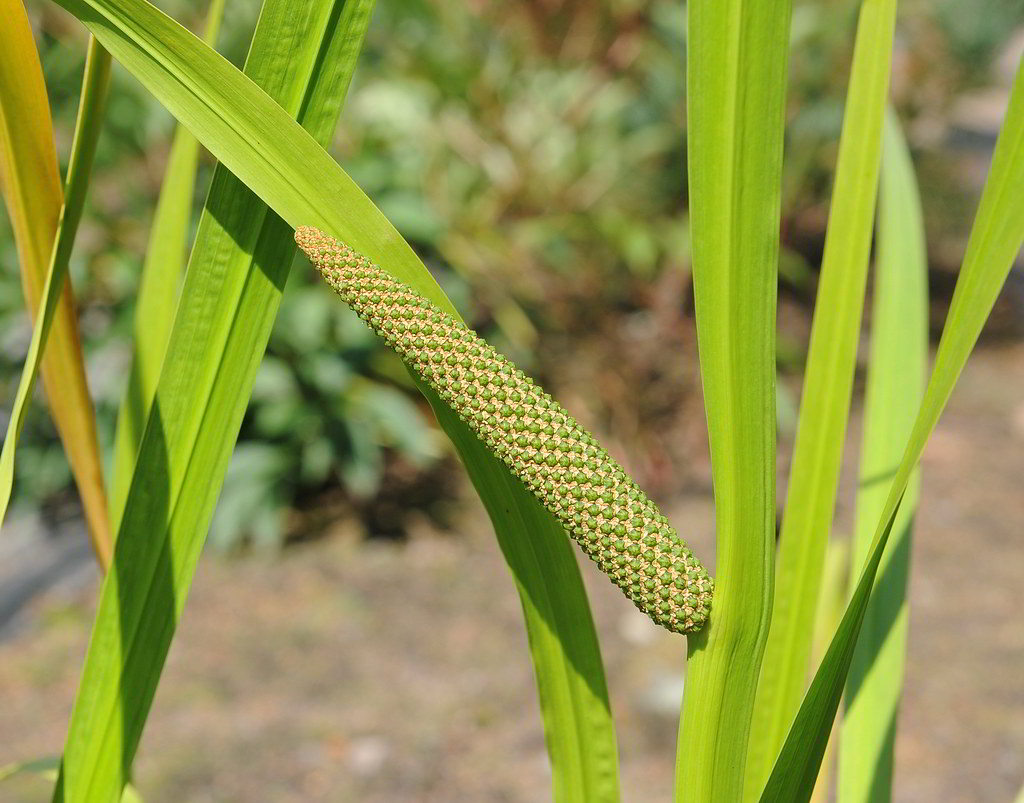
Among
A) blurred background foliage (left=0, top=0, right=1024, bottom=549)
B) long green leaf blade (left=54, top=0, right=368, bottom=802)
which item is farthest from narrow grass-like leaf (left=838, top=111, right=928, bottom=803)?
blurred background foliage (left=0, top=0, right=1024, bottom=549)

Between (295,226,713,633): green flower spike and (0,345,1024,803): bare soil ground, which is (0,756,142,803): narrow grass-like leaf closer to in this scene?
(295,226,713,633): green flower spike

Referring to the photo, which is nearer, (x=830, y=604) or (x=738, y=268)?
(x=738, y=268)

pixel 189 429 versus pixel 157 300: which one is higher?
pixel 157 300

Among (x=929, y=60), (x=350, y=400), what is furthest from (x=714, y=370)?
(x=929, y=60)

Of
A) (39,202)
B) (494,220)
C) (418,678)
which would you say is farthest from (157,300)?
(494,220)

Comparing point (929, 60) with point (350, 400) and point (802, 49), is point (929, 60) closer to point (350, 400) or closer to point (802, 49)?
point (802, 49)

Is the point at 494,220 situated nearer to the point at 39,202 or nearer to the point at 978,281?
the point at 39,202

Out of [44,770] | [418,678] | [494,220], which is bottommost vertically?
[44,770]
